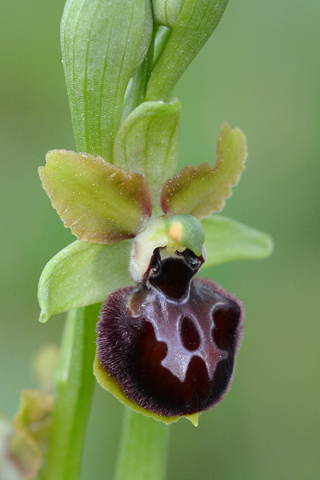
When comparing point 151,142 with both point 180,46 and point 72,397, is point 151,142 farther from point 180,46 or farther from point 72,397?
point 72,397

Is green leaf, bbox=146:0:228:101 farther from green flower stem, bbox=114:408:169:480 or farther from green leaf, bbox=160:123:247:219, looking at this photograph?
green flower stem, bbox=114:408:169:480

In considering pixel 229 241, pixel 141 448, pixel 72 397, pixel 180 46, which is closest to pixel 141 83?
pixel 180 46

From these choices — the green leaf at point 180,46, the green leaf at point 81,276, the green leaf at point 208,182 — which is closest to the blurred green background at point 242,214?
the green leaf at point 208,182

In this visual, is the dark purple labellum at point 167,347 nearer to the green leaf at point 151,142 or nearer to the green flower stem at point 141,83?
the green leaf at point 151,142

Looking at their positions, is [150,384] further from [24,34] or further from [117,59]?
[24,34]

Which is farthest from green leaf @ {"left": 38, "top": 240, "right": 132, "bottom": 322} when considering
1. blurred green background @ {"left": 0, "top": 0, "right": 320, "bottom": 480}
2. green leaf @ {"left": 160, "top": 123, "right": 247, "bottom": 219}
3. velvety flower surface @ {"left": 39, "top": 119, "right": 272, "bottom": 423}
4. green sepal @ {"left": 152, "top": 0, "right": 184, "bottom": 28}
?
blurred green background @ {"left": 0, "top": 0, "right": 320, "bottom": 480}

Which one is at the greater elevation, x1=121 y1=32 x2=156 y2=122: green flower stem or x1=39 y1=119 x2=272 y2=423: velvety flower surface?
x1=121 y1=32 x2=156 y2=122: green flower stem

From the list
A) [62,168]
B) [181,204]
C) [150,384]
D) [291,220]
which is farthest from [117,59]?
[291,220]
